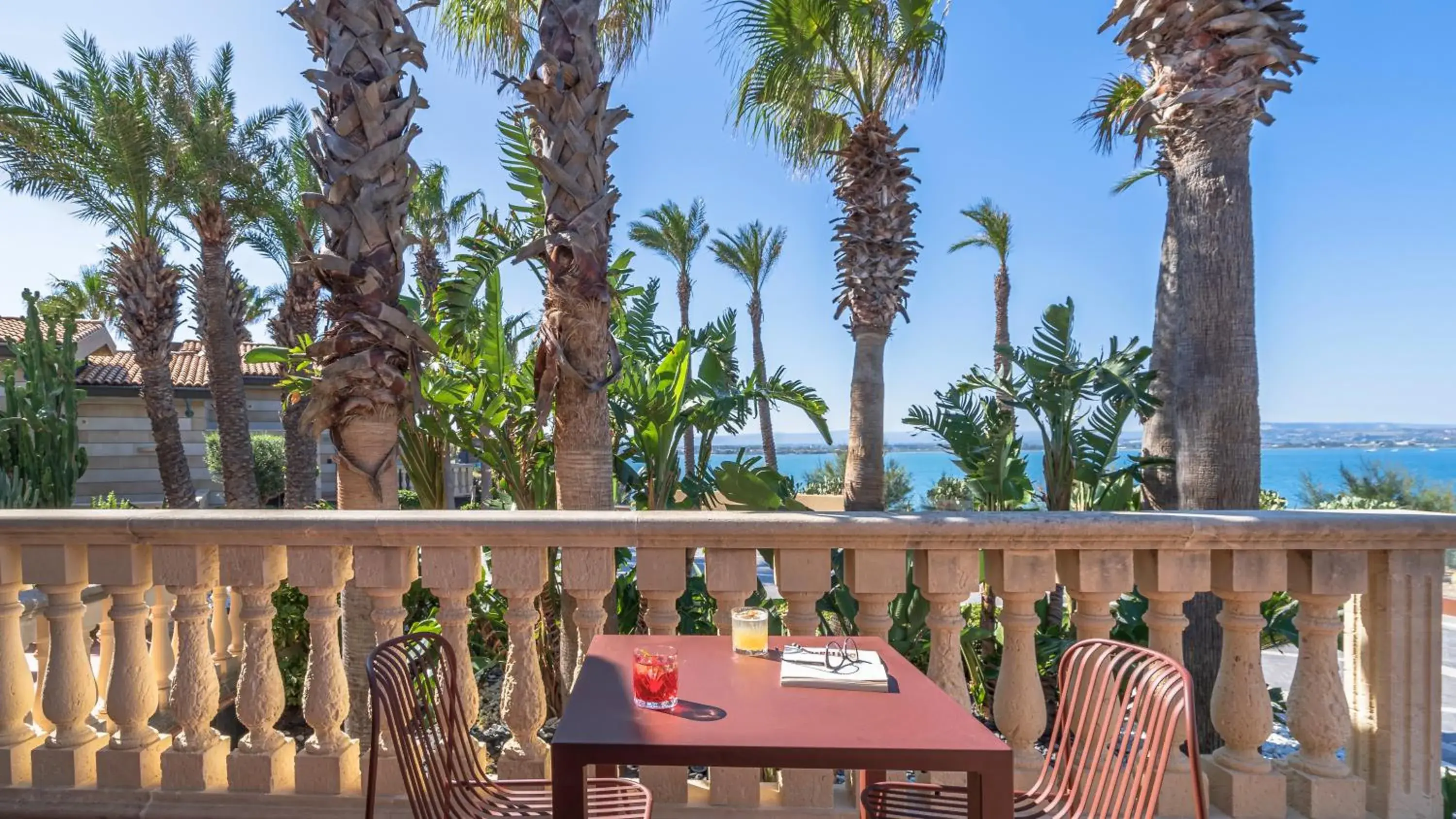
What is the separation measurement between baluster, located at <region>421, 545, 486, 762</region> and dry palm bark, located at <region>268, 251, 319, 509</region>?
8509 mm

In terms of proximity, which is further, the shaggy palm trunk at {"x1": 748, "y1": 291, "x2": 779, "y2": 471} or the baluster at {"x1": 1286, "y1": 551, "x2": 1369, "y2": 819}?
the shaggy palm trunk at {"x1": 748, "y1": 291, "x2": 779, "y2": 471}

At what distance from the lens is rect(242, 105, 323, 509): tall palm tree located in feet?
45.2

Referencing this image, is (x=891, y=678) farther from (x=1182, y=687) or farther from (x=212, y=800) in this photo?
(x=212, y=800)

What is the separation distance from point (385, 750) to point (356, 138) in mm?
3113

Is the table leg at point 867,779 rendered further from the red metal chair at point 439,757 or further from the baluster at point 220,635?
the baluster at point 220,635

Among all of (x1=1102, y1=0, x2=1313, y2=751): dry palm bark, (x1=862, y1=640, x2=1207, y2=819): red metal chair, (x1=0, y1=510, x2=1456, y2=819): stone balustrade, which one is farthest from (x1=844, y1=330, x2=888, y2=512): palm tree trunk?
(x1=862, y1=640, x2=1207, y2=819): red metal chair

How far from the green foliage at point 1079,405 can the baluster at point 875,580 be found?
397 cm

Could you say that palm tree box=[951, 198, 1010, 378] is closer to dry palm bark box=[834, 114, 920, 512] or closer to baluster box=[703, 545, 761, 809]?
dry palm bark box=[834, 114, 920, 512]

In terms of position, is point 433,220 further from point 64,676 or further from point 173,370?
point 64,676

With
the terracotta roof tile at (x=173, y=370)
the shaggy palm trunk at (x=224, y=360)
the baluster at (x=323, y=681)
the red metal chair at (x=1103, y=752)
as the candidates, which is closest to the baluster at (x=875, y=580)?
the red metal chair at (x=1103, y=752)

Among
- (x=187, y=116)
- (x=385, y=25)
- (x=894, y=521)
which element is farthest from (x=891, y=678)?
(x=187, y=116)

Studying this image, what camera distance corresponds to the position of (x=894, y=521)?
217cm

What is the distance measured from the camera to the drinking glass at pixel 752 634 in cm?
198

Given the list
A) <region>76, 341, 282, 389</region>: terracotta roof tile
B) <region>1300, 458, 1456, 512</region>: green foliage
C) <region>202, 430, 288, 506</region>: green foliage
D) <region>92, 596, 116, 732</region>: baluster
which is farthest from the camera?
<region>202, 430, 288, 506</region>: green foliage
